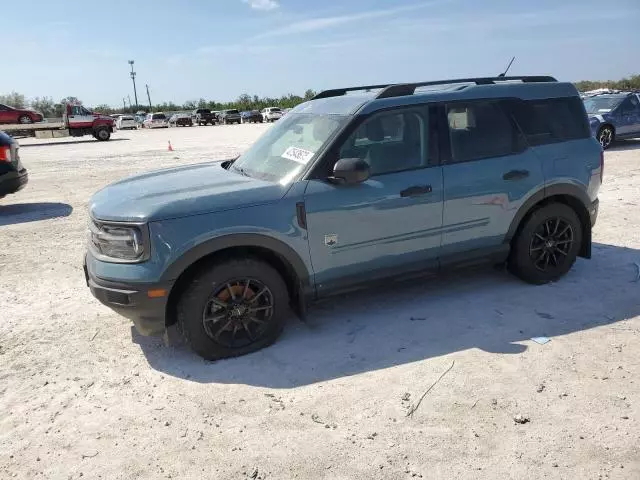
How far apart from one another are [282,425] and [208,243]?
1261mm

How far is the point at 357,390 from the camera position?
3225 millimetres

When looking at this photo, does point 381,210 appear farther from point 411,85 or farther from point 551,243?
point 551,243

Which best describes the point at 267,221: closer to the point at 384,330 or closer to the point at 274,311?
the point at 274,311


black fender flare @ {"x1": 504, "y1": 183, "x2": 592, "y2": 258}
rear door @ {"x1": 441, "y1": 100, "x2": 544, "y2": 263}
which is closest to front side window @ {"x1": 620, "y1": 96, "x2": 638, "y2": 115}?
black fender flare @ {"x1": 504, "y1": 183, "x2": 592, "y2": 258}

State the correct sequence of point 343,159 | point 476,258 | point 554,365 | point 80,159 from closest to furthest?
point 554,365
point 343,159
point 476,258
point 80,159

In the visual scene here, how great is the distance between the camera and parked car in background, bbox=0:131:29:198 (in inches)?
332

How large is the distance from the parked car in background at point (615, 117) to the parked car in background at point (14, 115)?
32.6 meters

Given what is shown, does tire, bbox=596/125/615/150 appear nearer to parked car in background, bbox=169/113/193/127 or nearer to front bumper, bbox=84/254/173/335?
front bumper, bbox=84/254/173/335

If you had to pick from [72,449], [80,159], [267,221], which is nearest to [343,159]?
[267,221]

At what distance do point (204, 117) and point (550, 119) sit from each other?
49.1 meters

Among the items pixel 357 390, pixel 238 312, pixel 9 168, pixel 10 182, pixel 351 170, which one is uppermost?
pixel 9 168

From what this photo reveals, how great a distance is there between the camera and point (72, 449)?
2.80m

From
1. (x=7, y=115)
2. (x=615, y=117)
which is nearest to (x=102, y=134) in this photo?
Answer: (x=7, y=115)

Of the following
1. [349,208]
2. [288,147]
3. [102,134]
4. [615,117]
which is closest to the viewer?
[349,208]
